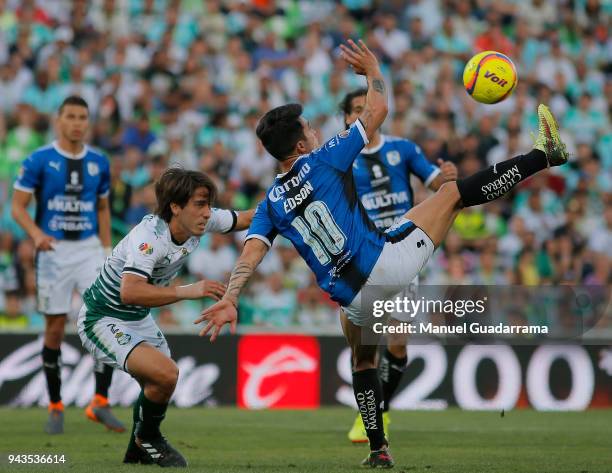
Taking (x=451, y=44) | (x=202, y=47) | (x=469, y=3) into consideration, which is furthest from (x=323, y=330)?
(x=469, y=3)

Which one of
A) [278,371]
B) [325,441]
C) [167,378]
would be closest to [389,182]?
[325,441]

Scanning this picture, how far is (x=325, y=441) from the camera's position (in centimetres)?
941

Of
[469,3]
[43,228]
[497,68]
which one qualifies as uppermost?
[469,3]

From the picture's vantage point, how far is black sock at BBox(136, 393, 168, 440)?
748 cm

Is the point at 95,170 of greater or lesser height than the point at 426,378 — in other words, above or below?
above

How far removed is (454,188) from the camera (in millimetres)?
7402

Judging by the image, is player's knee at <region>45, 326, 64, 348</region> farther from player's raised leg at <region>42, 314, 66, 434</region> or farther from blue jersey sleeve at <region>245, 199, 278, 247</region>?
blue jersey sleeve at <region>245, 199, 278, 247</region>

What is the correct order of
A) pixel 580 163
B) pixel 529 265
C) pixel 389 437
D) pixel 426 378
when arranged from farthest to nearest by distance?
pixel 580 163 < pixel 529 265 < pixel 426 378 < pixel 389 437

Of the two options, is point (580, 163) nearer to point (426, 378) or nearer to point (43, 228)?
point (426, 378)

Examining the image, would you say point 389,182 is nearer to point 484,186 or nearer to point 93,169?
point 484,186

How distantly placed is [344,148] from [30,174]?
4.35 m

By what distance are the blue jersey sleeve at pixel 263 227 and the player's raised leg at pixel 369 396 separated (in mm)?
951

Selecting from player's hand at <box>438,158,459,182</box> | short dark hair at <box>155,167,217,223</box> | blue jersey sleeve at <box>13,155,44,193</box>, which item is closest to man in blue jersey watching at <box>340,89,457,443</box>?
player's hand at <box>438,158,459,182</box>

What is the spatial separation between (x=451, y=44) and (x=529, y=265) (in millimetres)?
6351
